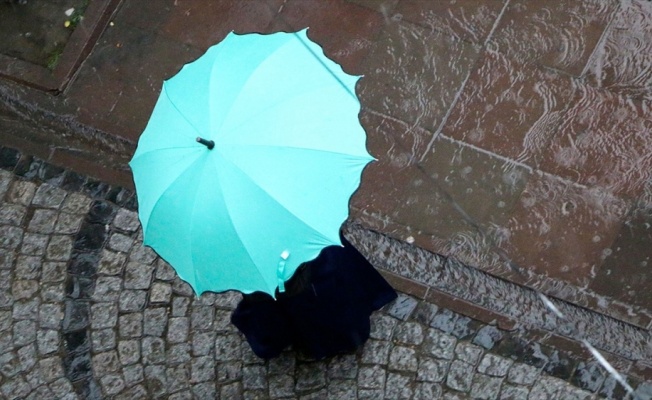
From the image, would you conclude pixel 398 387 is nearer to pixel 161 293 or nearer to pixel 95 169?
pixel 161 293

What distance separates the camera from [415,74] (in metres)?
6.16

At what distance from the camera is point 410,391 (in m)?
5.54

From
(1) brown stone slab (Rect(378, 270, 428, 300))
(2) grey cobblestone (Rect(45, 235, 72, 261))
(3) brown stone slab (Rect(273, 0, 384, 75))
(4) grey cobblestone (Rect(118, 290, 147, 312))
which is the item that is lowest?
(4) grey cobblestone (Rect(118, 290, 147, 312))

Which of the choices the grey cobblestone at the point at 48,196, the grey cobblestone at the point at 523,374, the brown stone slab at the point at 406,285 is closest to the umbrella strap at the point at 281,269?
the brown stone slab at the point at 406,285

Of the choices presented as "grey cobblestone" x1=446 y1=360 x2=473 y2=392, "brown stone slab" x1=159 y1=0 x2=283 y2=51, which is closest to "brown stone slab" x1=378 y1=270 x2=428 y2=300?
"grey cobblestone" x1=446 y1=360 x2=473 y2=392

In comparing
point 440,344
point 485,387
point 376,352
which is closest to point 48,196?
point 376,352

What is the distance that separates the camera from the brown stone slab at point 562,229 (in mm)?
5754

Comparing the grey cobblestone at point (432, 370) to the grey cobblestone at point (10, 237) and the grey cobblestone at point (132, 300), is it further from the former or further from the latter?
the grey cobblestone at point (10, 237)

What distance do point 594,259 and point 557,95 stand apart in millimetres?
1157

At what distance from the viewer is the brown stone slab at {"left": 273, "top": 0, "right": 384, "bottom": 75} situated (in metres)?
6.25

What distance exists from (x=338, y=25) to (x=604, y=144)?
81.2 inches

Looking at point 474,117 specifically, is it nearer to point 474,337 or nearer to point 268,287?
point 474,337

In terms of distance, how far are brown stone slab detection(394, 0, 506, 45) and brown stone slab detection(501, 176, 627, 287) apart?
1186mm

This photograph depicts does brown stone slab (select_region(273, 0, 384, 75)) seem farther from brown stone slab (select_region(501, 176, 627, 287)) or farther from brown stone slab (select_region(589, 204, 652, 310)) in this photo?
brown stone slab (select_region(589, 204, 652, 310))
